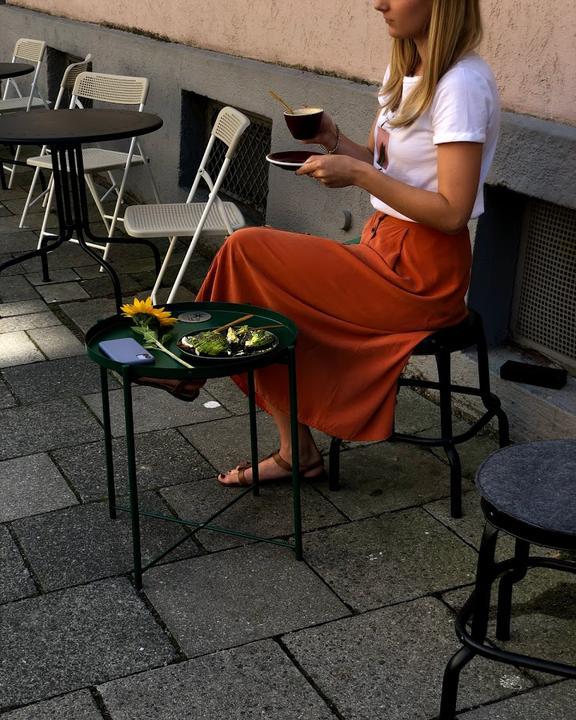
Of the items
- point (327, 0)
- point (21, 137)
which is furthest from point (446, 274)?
point (21, 137)

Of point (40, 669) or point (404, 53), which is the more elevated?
point (404, 53)

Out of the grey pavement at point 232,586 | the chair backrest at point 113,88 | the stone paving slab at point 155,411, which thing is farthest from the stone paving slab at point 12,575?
the chair backrest at point 113,88

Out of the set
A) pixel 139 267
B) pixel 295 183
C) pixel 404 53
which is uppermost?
pixel 404 53

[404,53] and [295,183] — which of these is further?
[295,183]

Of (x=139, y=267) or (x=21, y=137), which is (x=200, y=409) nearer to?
(x=21, y=137)

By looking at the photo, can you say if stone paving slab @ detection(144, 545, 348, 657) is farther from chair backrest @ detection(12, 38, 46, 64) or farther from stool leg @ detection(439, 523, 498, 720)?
chair backrest @ detection(12, 38, 46, 64)

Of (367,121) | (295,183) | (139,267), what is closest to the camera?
(367,121)

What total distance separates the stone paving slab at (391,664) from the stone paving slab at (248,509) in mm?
563

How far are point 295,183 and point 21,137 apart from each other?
4.74 ft

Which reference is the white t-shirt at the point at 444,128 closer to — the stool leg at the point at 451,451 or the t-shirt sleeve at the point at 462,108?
the t-shirt sleeve at the point at 462,108

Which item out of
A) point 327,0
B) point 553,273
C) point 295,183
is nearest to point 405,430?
point 553,273

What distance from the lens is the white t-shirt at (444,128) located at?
3.17 metres

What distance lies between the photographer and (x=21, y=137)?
518 centimetres

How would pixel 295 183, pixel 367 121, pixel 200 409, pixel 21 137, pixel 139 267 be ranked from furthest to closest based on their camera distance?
pixel 139 267
pixel 295 183
pixel 21 137
pixel 367 121
pixel 200 409
